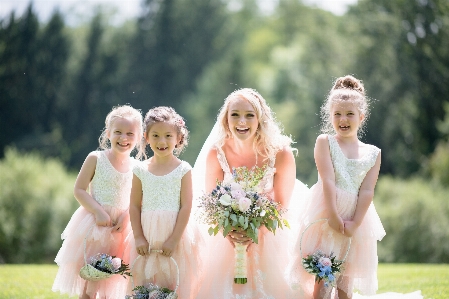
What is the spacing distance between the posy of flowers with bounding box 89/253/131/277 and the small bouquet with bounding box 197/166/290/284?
0.91 meters

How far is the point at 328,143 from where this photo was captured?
596 cm

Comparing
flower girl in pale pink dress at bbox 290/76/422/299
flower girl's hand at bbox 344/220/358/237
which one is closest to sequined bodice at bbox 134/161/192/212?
flower girl in pale pink dress at bbox 290/76/422/299

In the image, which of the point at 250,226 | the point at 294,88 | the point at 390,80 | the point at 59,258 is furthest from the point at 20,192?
the point at 294,88

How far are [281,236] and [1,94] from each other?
2952 centimetres

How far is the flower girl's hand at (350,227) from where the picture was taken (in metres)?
5.69

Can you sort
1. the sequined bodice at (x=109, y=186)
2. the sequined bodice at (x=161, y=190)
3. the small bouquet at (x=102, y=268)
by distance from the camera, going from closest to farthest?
the small bouquet at (x=102, y=268) < the sequined bodice at (x=161, y=190) < the sequined bodice at (x=109, y=186)

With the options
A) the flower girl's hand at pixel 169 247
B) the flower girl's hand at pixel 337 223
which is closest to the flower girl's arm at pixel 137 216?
the flower girl's hand at pixel 169 247

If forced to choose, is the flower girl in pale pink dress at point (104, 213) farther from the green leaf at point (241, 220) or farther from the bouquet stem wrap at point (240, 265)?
the green leaf at point (241, 220)

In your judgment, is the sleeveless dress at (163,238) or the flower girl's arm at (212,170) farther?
the flower girl's arm at (212,170)

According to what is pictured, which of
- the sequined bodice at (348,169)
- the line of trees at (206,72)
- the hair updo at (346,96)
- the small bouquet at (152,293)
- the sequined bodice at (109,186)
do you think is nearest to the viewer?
the small bouquet at (152,293)

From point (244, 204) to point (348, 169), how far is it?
1259 millimetres

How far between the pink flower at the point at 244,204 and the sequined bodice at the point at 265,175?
764mm
